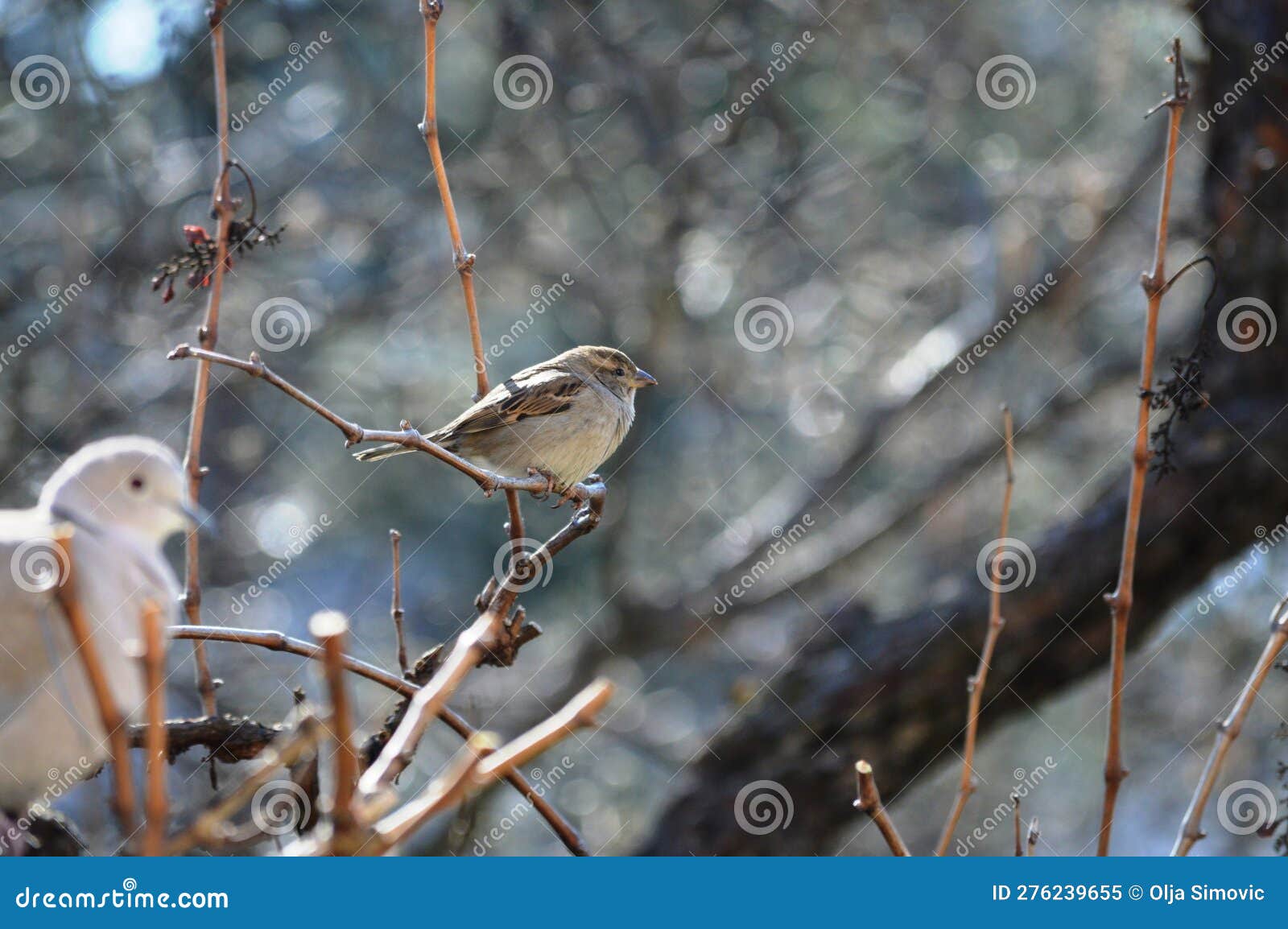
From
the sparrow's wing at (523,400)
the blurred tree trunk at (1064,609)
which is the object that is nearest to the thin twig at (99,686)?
the sparrow's wing at (523,400)

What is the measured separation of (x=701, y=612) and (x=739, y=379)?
1549 millimetres

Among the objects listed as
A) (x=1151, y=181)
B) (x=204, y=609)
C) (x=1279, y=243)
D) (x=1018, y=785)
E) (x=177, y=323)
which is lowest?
(x=1018, y=785)

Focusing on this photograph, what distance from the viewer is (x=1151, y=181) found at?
711 cm

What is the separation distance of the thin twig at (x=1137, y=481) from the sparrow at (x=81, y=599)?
1.49 m

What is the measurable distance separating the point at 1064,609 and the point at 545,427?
2.17 meters

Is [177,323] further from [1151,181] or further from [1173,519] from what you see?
[1151,181]

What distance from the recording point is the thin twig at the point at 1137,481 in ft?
→ 6.67

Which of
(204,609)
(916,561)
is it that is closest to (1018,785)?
(916,561)

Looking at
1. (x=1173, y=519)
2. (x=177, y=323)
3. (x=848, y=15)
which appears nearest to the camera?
(x=1173, y=519)

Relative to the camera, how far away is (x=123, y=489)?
1.89m

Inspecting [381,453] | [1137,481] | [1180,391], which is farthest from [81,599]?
[381,453]

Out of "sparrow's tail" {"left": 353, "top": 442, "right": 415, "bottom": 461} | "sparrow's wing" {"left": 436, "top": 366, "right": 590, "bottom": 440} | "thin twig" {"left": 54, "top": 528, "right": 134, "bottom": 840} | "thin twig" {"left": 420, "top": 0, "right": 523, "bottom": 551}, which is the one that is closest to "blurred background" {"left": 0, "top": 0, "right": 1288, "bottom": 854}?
"sparrow's wing" {"left": 436, "top": 366, "right": 590, "bottom": 440}

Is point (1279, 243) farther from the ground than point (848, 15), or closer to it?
closer to it

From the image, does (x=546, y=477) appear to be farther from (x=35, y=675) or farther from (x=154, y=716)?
(x=154, y=716)
